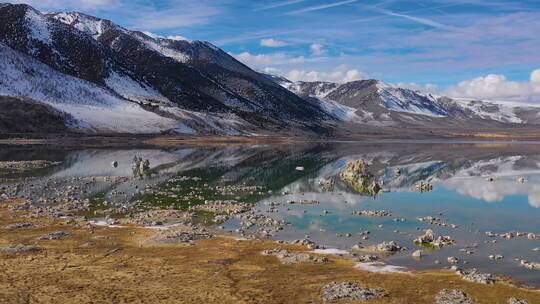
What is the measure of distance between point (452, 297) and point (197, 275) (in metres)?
12.3

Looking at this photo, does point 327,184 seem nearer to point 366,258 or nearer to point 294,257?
point 366,258

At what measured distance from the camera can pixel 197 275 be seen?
27984 millimetres

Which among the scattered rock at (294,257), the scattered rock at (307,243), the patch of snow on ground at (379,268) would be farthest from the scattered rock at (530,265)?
the scattered rock at (307,243)

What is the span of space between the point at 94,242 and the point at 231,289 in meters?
13.4

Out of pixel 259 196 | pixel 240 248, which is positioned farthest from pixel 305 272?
pixel 259 196

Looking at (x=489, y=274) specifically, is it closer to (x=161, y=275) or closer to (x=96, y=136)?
(x=161, y=275)

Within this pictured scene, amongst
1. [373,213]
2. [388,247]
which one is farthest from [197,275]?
[373,213]

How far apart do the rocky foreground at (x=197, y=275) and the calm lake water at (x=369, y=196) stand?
3962mm

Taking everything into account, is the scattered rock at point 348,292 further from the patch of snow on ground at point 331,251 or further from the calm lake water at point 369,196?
the patch of snow on ground at point 331,251

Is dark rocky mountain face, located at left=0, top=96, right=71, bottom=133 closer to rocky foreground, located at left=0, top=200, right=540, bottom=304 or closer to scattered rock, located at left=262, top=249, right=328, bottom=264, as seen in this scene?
rocky foreground, located at left=0, top=200, right=540, bottom=304

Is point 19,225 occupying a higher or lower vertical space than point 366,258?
higher

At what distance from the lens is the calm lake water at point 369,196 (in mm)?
37016

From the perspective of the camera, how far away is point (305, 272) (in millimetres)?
28656

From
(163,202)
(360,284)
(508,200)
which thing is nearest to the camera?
(360,284)
